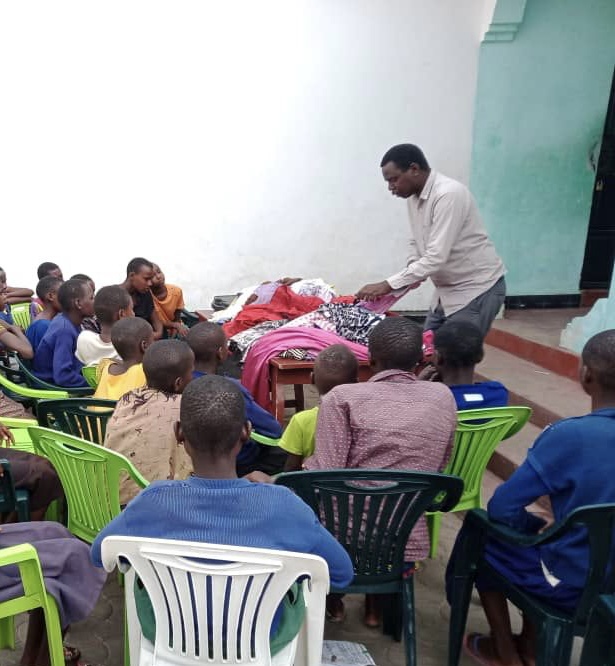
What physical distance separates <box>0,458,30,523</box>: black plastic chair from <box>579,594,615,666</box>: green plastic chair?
1.89 m

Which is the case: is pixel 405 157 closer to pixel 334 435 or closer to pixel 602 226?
pixel 334 435

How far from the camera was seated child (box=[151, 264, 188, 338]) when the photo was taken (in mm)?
5035

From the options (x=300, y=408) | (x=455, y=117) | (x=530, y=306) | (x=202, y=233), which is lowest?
(x=300, y=408)

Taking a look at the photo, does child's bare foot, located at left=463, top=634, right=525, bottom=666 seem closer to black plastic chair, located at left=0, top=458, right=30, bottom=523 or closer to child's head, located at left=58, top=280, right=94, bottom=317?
black plastic chair, located at left=0, top=458, right=30, bottom=523

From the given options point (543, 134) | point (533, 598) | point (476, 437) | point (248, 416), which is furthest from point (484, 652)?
point (543, 134)

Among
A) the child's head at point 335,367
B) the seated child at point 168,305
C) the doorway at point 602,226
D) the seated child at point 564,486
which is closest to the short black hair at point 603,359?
the seated child at point 564,486

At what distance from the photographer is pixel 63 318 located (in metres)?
3.75

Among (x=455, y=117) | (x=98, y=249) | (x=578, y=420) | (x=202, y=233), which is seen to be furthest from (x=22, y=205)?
(x=578, y=420)

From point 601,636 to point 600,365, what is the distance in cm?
78

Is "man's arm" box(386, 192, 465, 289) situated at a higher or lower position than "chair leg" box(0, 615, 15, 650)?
higher

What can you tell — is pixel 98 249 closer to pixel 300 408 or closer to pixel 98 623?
pixel 300 408

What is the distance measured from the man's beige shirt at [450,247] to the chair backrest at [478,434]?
156 centimetres

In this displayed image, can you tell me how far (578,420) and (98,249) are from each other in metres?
5.33

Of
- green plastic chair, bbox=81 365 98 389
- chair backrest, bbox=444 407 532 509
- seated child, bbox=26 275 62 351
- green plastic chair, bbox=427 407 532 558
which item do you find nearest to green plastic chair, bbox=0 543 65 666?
green plastic chair, bbox=427 407 532 558
